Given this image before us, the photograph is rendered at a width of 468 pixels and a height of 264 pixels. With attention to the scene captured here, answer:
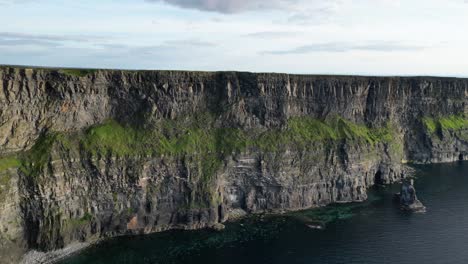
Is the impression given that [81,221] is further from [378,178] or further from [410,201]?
[378,178]

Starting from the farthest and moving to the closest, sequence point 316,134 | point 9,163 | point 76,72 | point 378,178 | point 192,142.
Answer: point 378,178 → point 316,134 → point 192,142 → point 76,72 → point 9,163

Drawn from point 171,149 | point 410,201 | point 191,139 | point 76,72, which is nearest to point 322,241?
point 410,201

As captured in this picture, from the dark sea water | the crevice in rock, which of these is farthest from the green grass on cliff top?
the dark sea water

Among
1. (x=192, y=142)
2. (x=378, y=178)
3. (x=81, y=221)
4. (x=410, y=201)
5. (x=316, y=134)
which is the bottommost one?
(x=81, y=221)

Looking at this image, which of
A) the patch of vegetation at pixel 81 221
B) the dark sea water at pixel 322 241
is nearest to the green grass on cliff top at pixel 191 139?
the patch of vegetation at pixel 81 221

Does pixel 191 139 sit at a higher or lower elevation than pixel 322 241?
higher

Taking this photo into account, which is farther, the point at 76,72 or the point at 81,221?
the point at 76,72

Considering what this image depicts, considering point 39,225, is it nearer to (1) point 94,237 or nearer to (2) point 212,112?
(1) point 94,237
